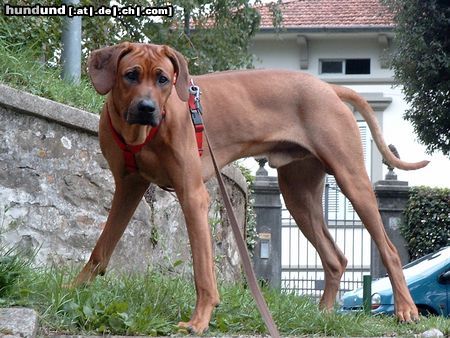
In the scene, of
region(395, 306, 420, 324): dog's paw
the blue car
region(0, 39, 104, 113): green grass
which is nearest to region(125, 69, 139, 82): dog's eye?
region(395, 306, 420, 324): dog's paw

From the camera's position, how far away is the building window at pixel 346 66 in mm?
30203

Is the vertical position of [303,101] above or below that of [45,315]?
above

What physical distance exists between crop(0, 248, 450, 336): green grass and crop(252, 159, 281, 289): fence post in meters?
12.9

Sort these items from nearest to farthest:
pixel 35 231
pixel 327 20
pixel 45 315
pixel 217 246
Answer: pixel 45 315 → pixel 35 231 → pixel 217 246 → pixel 327 20

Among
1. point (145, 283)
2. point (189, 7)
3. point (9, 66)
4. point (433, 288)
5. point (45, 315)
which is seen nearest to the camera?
point (45, 315)

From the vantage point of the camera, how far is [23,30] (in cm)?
995

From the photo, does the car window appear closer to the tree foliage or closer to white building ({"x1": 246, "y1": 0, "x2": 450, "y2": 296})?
the tree foliage

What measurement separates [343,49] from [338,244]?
1040cm

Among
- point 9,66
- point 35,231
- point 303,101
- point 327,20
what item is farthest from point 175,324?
point 327,20

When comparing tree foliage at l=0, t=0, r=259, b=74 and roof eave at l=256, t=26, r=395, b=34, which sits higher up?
tree foliage at l=0, t=0, r=259, b=74

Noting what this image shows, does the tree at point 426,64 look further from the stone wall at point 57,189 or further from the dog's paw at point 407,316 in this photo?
the dog's paw at point 407,316

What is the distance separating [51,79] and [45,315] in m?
4.01

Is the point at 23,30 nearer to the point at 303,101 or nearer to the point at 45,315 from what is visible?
the point at 303,101

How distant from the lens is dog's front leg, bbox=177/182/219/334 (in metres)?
5.45
